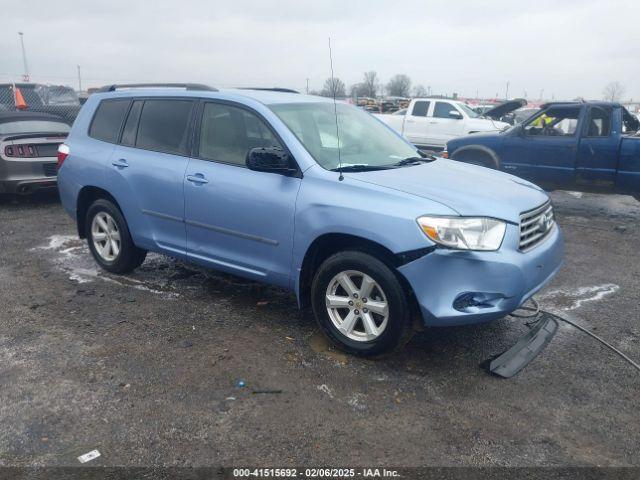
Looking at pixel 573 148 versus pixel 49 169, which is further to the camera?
pixel 573 148

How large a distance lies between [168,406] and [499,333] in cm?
259

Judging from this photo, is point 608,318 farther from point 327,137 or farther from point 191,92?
point 191,92

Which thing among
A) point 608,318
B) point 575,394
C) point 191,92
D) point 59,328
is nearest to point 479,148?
point 608,318

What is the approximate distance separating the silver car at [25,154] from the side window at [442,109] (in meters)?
9.46

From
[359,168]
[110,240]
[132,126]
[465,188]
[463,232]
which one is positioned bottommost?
[110,240]

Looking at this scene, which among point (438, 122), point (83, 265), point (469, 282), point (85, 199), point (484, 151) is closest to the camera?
point (469, 282)

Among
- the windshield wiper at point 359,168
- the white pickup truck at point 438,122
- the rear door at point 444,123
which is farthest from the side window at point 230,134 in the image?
the rear door at point 444,123

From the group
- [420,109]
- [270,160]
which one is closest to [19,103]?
[420,109]

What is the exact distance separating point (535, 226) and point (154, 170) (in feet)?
10.4

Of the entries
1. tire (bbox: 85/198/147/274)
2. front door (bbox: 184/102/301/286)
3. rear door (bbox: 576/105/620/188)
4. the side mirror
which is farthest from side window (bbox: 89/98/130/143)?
rear door (bbox: 576/105/620/188)

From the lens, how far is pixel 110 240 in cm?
567

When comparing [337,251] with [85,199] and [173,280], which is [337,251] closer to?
[173,280]

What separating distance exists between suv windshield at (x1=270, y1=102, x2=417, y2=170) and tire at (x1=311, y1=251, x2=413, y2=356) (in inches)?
30.4

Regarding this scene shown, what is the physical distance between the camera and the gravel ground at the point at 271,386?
118 inches
